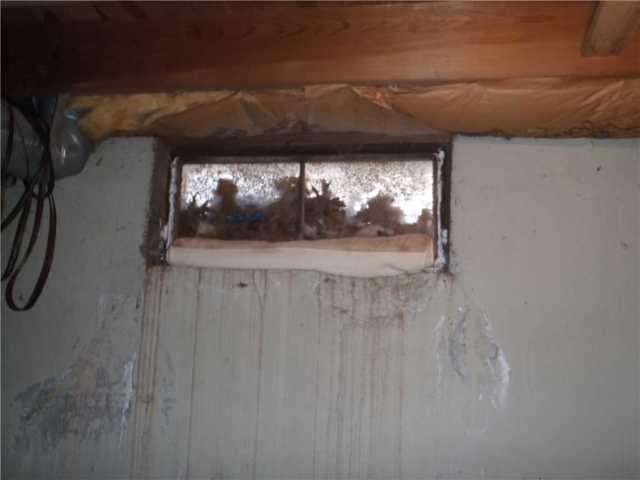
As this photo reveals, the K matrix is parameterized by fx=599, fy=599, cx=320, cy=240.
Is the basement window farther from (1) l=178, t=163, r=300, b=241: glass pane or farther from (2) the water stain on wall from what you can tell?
(2) the water stain on wall

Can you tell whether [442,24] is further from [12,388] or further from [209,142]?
[12,388]

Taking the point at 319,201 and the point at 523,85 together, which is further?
the point at 319,201

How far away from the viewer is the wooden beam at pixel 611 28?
4.31 feet

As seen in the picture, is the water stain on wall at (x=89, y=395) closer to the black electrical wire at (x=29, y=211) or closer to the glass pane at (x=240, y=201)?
the black electrical wire at (x=29, y=211)

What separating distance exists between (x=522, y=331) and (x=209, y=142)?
1103 mm

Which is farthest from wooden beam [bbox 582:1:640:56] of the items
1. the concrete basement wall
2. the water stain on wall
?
the water stain on wall

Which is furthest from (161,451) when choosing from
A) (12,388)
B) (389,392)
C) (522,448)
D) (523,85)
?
(523,85)

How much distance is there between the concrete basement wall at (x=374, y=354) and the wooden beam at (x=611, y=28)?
31 centimetres

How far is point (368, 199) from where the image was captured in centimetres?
188

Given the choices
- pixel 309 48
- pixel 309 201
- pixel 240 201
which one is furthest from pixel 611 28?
pixel 240 201

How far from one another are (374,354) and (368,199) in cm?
48

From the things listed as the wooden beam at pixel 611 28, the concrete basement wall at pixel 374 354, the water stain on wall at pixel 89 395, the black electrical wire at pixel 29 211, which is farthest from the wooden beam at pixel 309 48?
the water stain on wall at pixel 89 395

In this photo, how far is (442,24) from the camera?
61.9 inches

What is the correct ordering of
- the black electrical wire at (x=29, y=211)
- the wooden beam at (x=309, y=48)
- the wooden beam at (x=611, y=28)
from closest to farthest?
the wooden beam at (x=611, y=28) < the wooden beam at (x=309, y=48) < the black electrical wire at (x=29, y=211)
